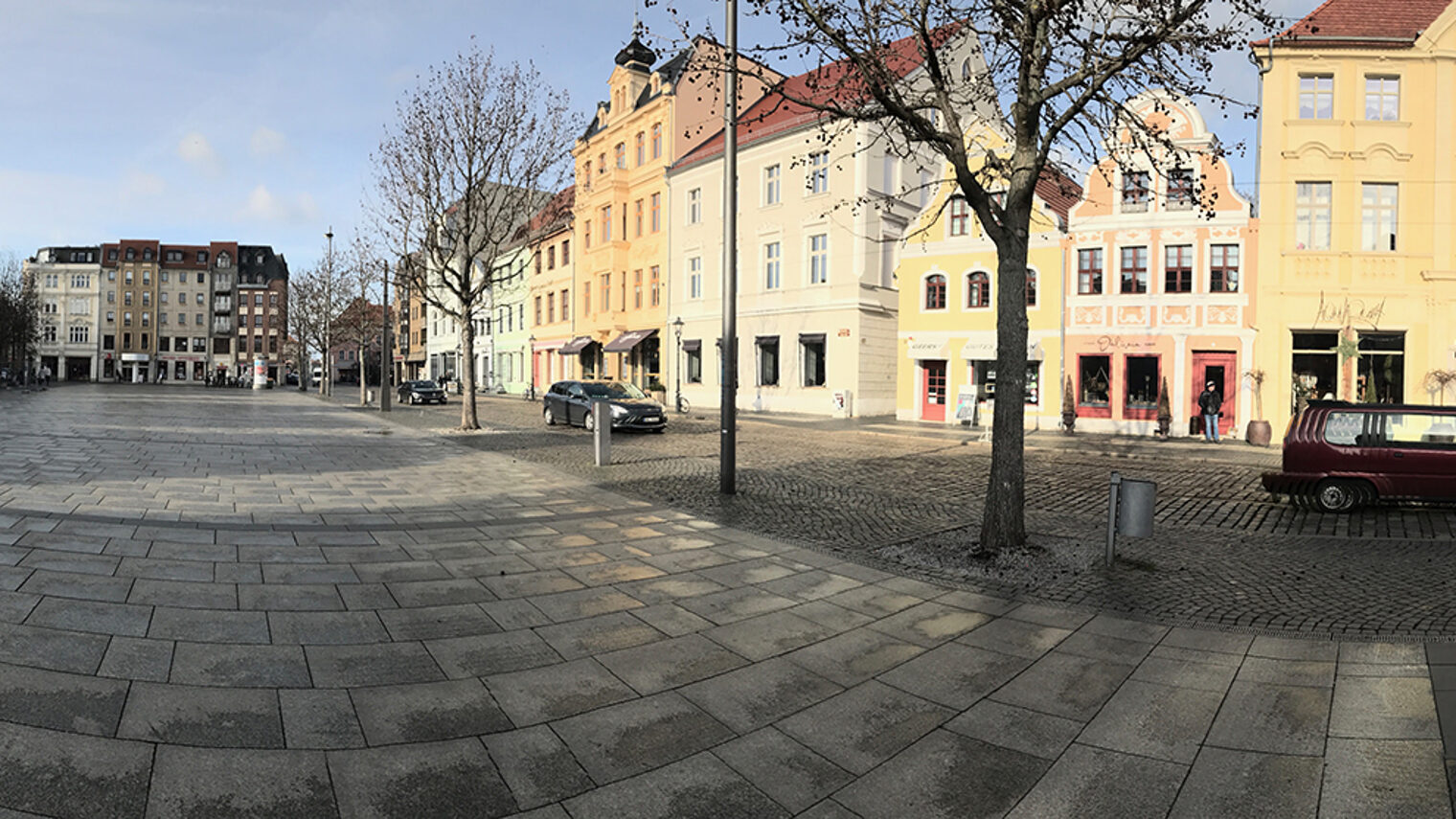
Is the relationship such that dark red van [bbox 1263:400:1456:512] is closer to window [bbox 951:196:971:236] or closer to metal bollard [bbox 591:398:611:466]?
metal bollard [bbox 591:398:611:466]

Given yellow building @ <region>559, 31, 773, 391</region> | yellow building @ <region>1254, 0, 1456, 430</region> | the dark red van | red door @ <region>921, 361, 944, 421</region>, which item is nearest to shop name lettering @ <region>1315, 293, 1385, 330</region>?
yellow building @ <region>1254, 0, 1456, 430</region>

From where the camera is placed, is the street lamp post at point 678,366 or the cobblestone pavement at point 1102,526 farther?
the street lamp post at point 678,366

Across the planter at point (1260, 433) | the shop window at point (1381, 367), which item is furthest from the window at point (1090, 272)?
the shop window at point (1381, 367)

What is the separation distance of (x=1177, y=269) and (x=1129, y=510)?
20.6m

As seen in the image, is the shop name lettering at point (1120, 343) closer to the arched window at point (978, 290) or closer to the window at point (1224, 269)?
the window at point (1224, 269)

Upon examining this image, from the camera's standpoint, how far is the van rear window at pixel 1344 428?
36.5 feet

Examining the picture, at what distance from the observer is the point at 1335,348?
22859mm

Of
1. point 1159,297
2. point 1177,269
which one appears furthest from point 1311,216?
point 1159,297

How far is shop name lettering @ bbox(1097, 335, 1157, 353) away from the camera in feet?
81.7

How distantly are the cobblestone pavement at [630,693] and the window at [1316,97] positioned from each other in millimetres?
23674

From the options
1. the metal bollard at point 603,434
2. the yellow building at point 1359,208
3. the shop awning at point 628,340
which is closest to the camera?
the metal bollard at point 603,434

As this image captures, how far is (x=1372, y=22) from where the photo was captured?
23.5 m

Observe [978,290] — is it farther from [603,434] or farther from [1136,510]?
[1136,510]

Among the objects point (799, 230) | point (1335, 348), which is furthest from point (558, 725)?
point (799, 230)
